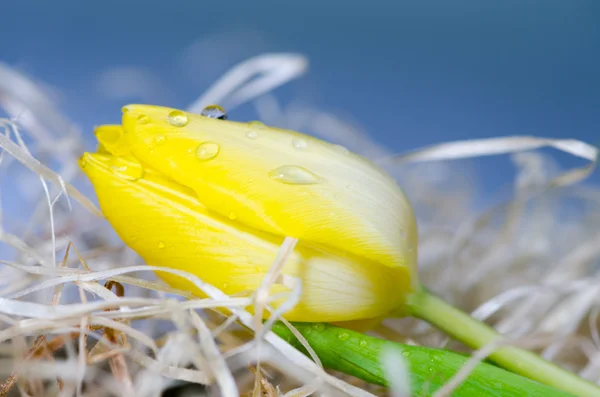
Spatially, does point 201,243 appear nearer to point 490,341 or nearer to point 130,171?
point 130,171

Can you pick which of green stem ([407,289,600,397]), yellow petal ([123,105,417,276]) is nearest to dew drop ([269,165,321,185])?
yellow petal ([123,105,417,276])

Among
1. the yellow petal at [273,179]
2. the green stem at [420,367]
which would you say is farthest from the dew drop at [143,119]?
the green stem at [420,367]

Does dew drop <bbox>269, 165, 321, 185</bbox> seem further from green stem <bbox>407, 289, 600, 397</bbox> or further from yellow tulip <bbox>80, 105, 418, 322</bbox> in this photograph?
green stem <bbox>407, 289, 600, 397</bbox>

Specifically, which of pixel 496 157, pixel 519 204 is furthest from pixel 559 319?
pixel 496 157

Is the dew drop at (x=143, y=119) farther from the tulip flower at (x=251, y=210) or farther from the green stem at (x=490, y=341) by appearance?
the green stem at (x=490, y=341)

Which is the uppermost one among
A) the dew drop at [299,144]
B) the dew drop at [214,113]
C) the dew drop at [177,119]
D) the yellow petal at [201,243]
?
the dew drop at [214,113]

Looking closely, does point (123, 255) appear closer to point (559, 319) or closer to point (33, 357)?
point (33, 357)
